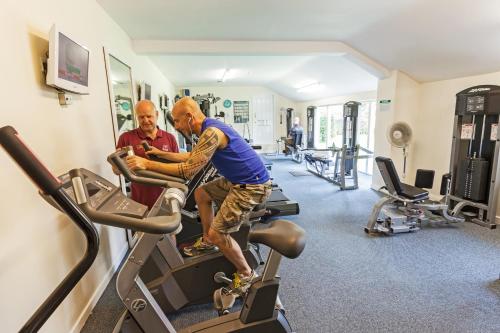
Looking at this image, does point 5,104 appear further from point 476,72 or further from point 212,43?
point 476,72

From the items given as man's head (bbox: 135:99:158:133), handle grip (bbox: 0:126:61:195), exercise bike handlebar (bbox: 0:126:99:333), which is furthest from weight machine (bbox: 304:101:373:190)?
handle grip (bbox: 0:126:61:195)

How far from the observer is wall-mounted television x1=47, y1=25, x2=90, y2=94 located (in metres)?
1.55

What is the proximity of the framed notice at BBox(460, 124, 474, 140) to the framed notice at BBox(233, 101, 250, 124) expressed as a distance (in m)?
7.64

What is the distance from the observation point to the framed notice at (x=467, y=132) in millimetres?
3665

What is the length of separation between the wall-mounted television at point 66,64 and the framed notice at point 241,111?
28.5ft

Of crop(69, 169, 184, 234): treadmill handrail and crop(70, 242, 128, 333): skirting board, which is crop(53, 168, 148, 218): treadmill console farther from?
crop(70, 242, 128, 333): skirting board

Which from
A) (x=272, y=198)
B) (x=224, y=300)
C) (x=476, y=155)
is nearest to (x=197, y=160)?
(x=224, y=300)

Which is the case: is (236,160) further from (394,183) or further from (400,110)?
(400,110)

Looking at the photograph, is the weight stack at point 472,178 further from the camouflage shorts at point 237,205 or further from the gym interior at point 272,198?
the camouflage shorts at point 237,205

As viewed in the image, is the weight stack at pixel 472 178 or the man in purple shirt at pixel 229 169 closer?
the man in purple shirt at pixel 229 169

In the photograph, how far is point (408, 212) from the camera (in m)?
3.45

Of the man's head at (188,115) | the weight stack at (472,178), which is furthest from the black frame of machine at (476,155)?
the man's head at (188,115)

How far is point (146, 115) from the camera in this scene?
7.48ft

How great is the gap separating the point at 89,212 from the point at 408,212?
12.0 feet
